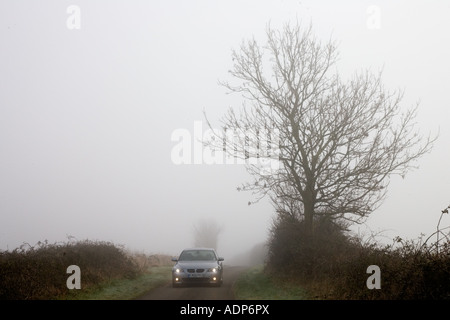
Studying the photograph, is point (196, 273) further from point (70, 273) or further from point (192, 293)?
point (70, 273)

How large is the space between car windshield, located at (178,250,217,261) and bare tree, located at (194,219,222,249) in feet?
166

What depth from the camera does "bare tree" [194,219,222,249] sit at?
69887 mm

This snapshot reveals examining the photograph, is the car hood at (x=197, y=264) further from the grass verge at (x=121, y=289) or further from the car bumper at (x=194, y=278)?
the grass verge at (x=121, y=289)

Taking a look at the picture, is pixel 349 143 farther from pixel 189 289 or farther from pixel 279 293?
pixel 189 289

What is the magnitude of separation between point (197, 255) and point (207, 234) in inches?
2094

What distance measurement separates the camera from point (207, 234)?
71.2m

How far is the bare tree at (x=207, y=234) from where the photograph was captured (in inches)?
2751

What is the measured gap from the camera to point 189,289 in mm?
16734

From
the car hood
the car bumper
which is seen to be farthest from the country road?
the car hood

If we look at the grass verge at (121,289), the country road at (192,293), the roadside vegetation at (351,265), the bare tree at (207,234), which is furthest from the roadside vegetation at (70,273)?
the bare tree at (207,234)

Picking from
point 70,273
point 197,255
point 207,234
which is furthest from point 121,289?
point 207,234

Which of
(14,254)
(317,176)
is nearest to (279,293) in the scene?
(317,176)

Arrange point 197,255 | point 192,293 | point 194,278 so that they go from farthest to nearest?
point 197,255 → point 194,278 → point 192,293
